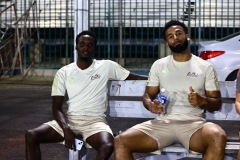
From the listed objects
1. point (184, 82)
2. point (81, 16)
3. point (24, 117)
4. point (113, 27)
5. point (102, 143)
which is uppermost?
point (81, 16)

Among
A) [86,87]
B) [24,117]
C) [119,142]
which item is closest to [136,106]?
[86,87]

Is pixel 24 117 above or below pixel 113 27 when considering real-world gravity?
below

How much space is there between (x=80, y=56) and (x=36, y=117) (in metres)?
3.97

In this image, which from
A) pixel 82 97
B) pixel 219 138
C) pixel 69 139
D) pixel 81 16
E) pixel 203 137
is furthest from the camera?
pixel 81 16

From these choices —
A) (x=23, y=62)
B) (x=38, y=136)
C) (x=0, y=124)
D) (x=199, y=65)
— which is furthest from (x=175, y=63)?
(x=23, y=62)

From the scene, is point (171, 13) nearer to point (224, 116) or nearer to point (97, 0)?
point (97, 0)

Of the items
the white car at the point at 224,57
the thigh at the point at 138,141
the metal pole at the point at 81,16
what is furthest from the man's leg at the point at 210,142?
the white car at the point at 224,57

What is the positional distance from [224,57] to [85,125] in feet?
16.8

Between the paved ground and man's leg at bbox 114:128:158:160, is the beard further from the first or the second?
the paved ground

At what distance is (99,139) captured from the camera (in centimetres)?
423

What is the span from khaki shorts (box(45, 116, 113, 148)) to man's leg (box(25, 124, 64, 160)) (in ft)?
0.17

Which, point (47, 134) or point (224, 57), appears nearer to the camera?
point (47, 134)

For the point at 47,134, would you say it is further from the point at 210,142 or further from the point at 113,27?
the point at 113,27

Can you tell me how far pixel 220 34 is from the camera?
46.3 feet
